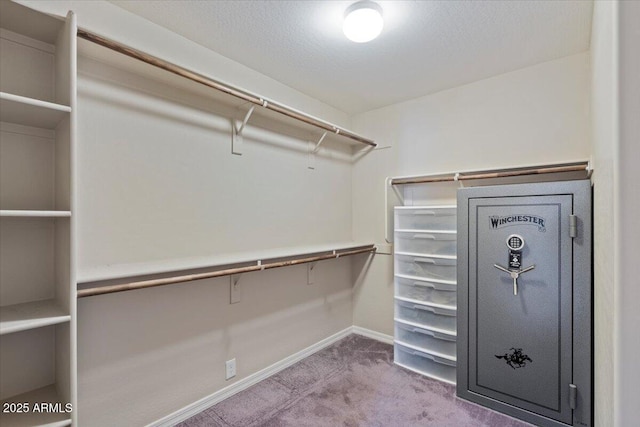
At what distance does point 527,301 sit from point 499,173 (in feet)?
3.06

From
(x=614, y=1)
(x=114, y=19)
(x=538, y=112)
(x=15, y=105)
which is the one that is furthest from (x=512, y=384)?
(x=114, y=19)

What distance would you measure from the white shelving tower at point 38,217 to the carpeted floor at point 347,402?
90 centimetres

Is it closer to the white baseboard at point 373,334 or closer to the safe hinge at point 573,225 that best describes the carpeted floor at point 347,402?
the white baseboard at point 373,334

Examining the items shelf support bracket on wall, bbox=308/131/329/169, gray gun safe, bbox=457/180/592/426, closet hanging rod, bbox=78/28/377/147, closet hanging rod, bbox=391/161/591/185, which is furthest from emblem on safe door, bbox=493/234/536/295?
shelf support bracket on wall, bbox=308/131/329/169

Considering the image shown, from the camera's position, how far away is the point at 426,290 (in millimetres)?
2500

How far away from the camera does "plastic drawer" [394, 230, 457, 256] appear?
238cm

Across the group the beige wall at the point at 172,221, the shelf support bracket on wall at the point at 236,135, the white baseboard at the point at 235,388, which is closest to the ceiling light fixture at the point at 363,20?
the shelf support bracket on wall at the point at 236,135

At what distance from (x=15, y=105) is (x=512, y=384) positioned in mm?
2946

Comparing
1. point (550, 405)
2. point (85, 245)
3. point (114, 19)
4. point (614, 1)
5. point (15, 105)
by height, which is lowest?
point (550, 405)

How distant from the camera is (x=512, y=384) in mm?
1954

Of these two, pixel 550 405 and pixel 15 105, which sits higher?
pixel 15 105

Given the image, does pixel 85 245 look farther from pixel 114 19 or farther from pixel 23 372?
pixel 114 19

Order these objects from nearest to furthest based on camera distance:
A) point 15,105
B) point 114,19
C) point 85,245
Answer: point 15,105 < point 85,245 < point 114,19

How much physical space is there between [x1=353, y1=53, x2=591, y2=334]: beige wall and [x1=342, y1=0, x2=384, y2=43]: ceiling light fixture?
1341mm
